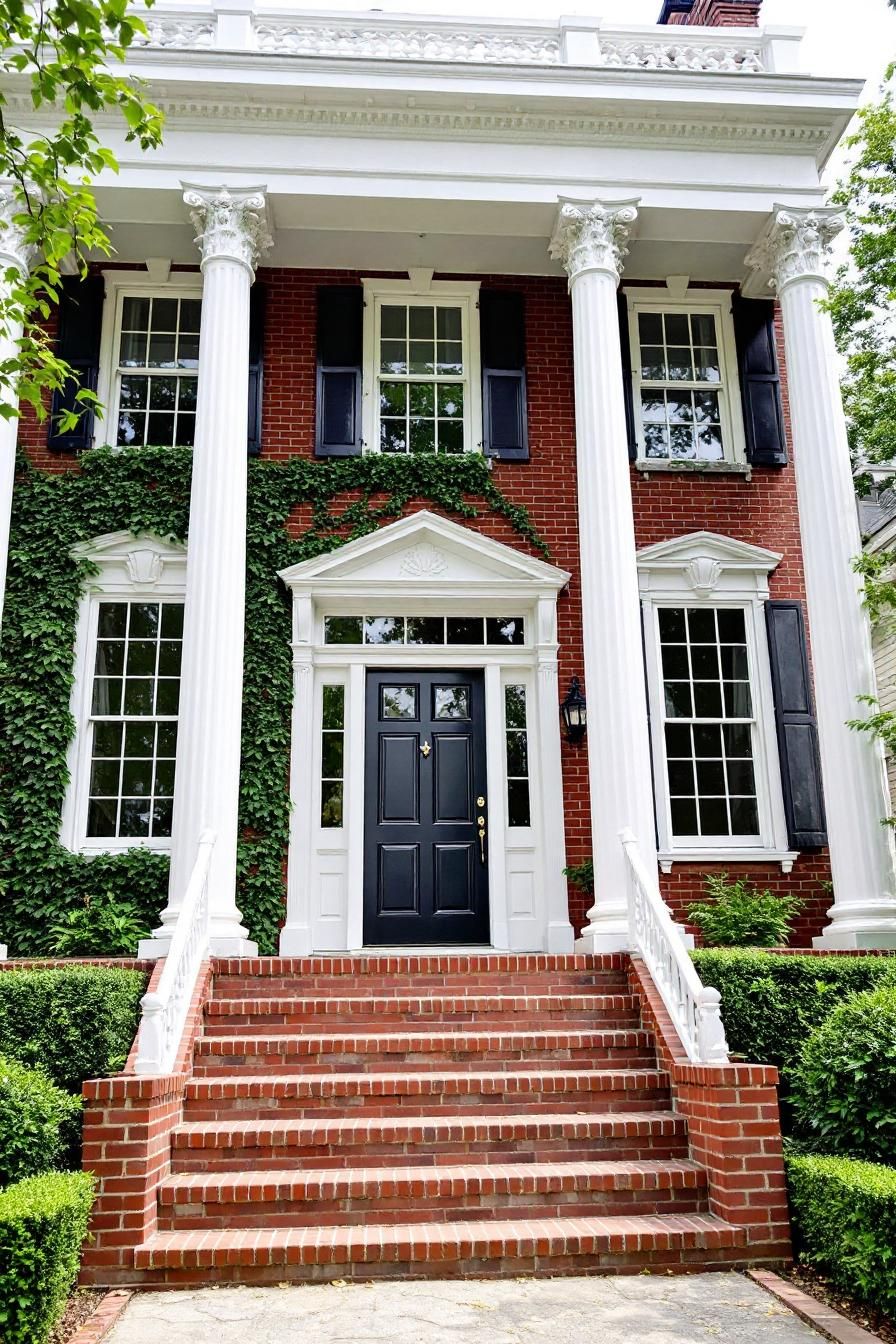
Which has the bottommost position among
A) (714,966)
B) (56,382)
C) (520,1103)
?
(520,1103)

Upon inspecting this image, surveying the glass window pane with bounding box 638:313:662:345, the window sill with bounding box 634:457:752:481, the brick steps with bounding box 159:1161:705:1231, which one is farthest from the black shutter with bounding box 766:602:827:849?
the brick steps with bounding box 159:1161:705:1231

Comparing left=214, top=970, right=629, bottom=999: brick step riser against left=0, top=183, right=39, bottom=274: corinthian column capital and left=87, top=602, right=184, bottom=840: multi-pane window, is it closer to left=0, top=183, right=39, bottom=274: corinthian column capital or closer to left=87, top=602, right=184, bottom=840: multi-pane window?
left=87, top=602, right=184, bottom=840: multi-pane window

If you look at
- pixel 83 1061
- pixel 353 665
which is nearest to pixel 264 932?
pixel 353 665

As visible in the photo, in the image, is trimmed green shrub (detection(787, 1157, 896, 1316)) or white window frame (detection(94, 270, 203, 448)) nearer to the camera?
trimmed green shrub (detection(787, 1157, 896, 1316))

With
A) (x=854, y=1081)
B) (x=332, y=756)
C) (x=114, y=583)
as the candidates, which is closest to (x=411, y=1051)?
(x=854, y=1081)

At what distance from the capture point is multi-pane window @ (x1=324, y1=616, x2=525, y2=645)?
409 inches

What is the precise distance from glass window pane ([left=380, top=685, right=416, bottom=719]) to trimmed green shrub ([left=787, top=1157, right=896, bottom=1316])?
5.80 meters

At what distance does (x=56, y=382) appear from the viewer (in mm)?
5801

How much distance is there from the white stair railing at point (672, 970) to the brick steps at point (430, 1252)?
100 cm

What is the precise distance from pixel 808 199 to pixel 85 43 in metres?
7.23

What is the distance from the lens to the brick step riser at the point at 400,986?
7.29m

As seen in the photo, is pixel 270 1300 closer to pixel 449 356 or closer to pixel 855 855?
pixel 855 855

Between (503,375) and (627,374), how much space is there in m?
1.35

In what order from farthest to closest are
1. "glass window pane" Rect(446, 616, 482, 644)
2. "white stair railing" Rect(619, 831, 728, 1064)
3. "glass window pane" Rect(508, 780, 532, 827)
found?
"glass window pane" Rect(446, 616, 482, 644), "glass window pane" Rect(508, 780, 532, 827), "white stair railing" Rect(619, 831, 728, 1064)
